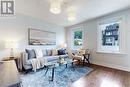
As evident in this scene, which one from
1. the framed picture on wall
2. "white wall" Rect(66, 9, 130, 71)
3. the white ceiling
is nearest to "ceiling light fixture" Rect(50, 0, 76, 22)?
the white ceiling

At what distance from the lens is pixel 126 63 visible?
402 centimetres

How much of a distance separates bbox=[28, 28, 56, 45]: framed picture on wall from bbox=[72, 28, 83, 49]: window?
1.35 meters

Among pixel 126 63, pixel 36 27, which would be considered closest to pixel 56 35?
pixel 36 27

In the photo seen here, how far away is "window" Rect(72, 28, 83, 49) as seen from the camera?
6186mm

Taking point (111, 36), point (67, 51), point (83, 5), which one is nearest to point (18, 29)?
point (67, 51)

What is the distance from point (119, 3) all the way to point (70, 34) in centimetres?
363

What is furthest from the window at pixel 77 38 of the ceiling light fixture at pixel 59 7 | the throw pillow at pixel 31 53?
the throw pillow at pixel 31 53

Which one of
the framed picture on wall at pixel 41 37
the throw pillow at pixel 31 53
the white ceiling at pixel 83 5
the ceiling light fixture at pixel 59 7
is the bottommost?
the throw pillow at pixel 31 53

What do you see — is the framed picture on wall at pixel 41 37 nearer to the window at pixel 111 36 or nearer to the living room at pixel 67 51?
the living room at pixel 67 51

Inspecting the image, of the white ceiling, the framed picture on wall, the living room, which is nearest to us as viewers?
the living room

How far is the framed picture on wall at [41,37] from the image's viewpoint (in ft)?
15.6

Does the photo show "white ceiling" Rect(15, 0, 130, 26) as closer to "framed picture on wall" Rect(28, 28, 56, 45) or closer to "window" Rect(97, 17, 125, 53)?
"window" Rect(97, 17, 125, 53)

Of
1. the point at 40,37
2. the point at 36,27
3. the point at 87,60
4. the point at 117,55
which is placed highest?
the point at 36,27

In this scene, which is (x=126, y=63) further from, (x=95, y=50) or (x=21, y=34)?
(x=21, y=34)
